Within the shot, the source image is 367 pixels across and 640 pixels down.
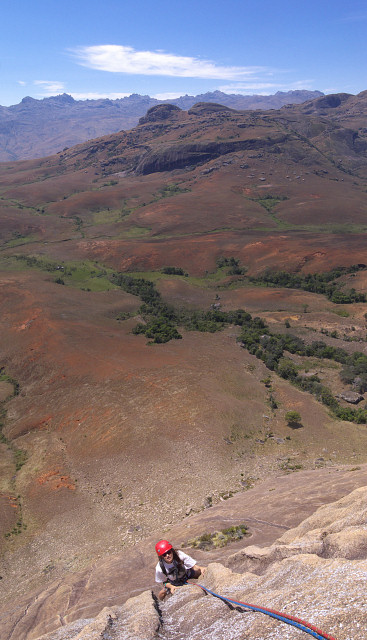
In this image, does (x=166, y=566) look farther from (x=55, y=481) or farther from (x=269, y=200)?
(x=269, y=200)

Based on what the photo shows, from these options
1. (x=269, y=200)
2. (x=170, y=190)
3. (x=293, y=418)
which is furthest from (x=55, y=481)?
(x=170, y=190)

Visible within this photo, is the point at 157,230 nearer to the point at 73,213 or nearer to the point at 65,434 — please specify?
the point at 73,213

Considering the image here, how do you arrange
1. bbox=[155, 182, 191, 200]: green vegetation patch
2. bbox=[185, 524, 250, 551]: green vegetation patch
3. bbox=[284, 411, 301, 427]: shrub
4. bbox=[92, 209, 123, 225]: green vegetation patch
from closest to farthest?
bbox=[185, 524, 250, 551]: green vegetation patch → bbox=[284, 411, 301, 427]: shrub → bbox=[92, 209, 123, 225]: green vegetation patch → bbox=[155, 182, 191, 200]: green vegetation patch

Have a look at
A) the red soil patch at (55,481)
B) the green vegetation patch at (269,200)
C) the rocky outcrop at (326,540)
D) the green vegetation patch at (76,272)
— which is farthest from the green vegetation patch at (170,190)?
the rocky outcrop at (326,540)

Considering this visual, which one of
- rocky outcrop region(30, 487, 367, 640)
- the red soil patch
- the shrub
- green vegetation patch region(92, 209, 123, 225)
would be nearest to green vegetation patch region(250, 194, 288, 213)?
green vegetation patch region(92, 209, 123, 225)

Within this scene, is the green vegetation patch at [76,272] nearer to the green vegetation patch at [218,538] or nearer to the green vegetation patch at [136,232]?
the green vegetation patch at [136,232]

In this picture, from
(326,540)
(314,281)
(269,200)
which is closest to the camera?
(326,540)

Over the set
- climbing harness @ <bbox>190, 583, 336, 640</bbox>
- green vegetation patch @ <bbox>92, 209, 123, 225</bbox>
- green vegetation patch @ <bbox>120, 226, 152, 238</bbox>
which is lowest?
climbing harness @ <bbox>190, 583, 336, 640</bbox>

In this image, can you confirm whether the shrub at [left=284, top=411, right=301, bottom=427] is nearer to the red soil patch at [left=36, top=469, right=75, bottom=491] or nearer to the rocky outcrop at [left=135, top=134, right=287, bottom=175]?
the red soil patch at [left=36, top=469, right=75, bottom=491]
